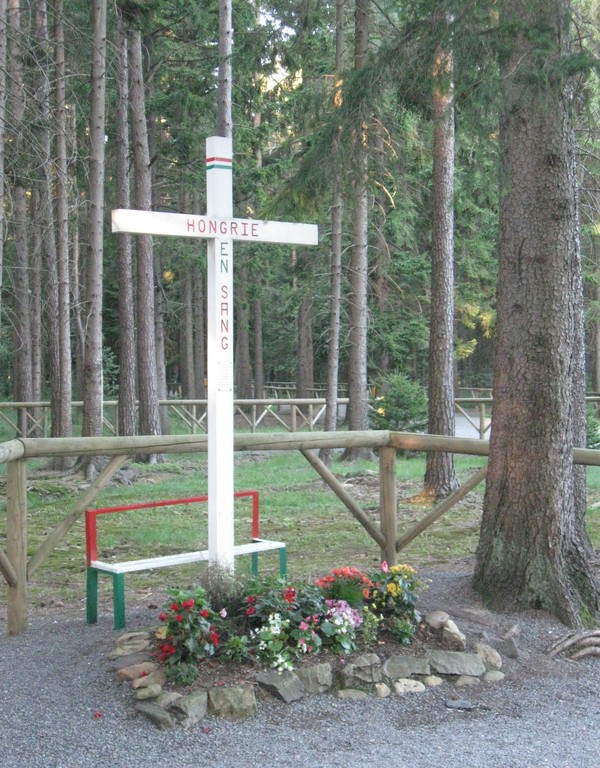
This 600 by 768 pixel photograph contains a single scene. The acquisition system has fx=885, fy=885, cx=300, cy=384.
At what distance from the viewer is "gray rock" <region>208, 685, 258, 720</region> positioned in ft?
13.2

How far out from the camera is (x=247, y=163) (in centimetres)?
2208

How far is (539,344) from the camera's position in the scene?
5449 mm

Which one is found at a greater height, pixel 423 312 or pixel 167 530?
pixel 423 312

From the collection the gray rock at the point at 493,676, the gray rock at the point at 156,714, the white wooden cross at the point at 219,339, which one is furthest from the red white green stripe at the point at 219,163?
the gray rock at the point at 493,676

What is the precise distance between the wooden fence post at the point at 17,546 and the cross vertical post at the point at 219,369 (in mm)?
1230

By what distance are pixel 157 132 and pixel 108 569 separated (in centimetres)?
1946

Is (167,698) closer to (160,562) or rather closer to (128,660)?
(128,660)

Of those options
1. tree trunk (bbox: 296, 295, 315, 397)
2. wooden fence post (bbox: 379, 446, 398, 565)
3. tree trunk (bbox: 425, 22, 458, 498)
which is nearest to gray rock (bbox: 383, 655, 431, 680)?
wooden fence post (bbox: 379, 446, 398, 565)

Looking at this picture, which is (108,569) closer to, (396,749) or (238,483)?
(396,749)

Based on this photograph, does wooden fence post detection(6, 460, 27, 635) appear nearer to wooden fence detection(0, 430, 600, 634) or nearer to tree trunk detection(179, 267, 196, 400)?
wooden fence detection(0, 430, 600, 634)

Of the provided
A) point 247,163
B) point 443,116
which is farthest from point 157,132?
point 443,116

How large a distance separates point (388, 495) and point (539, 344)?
2030mm

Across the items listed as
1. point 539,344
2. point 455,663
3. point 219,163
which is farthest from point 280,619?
point 219,163

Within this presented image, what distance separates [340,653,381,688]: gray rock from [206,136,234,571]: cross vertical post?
3.18ft
